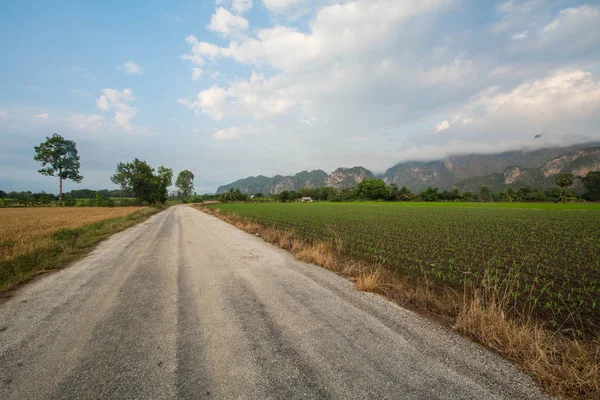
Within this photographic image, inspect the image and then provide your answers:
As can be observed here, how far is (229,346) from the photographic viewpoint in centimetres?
314

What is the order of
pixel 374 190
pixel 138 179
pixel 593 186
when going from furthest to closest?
pixel 374 190 → pixel 593 186 → pixel 138 179


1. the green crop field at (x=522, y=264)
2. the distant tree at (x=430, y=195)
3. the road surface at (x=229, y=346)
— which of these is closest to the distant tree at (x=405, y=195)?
the distant tree at (x=430, y=195)

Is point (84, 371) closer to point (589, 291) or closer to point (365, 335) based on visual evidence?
point (365, 335)

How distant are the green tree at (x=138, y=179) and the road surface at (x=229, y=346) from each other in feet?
208

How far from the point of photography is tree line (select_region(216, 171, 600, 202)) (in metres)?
83.1

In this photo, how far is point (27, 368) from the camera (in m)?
2.68

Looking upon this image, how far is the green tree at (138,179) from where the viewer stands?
57.3m

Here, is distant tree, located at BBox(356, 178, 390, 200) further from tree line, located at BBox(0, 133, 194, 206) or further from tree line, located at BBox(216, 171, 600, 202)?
tree line, located at BBox(0, 133, 194, 206)

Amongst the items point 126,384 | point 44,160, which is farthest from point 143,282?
point 44,160

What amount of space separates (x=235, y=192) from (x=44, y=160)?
76801 millimetres

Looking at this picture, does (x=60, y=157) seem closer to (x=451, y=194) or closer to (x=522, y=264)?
(x=522, y=264)

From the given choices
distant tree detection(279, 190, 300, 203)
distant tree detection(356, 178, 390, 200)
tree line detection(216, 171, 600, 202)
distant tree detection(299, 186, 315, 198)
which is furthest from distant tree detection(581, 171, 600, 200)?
distant tree detection(299, 186, 315, 198)

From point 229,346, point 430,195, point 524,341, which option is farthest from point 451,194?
point 229,346

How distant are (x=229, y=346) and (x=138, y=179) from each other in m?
68.2
